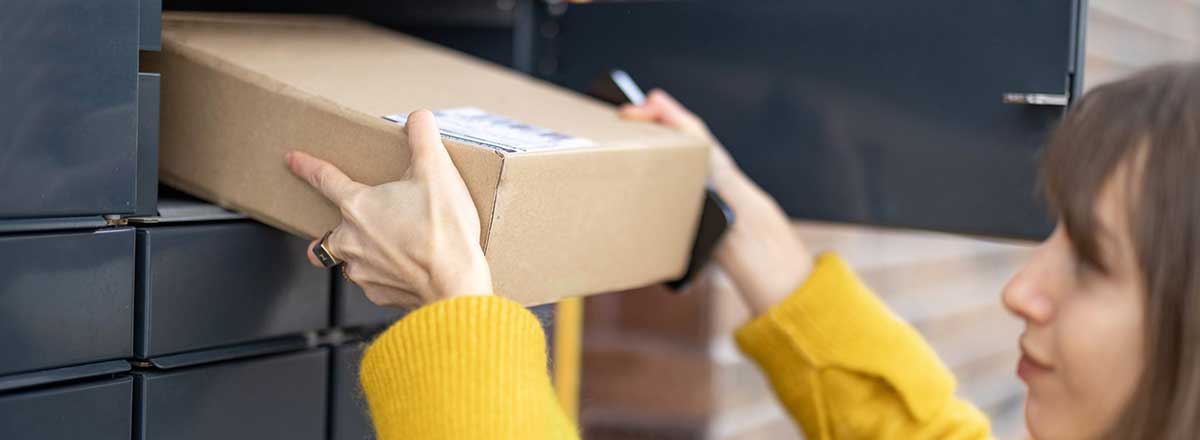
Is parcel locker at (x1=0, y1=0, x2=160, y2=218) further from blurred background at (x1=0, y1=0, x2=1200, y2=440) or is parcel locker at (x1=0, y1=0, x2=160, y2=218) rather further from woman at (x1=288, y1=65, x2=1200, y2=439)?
woman at (x1=288, y1=65, x2=1200, y2=439)

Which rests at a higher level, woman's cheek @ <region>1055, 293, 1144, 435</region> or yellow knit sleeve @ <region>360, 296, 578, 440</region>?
woman's cheek @ <region>1055, 293, 1144, 435</region>

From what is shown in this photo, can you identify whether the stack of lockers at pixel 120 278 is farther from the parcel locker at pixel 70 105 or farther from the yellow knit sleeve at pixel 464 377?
the yellow knit sleeve at pixel 464 377

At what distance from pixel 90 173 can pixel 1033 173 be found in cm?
63

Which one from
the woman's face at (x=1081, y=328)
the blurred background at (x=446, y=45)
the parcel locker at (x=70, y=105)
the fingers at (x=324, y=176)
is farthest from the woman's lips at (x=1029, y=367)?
the parcel locker at (x=70, y=105)

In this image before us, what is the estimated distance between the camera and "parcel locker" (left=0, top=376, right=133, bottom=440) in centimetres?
65

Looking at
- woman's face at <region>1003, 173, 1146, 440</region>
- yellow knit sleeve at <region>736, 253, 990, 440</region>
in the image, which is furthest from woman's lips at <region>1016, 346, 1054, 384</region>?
yellow knit sleeve at <region>736, 253, 990, 440</region>

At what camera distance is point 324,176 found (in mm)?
711

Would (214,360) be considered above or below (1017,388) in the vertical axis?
above

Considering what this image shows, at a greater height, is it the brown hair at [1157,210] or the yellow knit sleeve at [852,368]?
the brown hair at [1157,210]

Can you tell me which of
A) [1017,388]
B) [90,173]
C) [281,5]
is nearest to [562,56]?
[281,5]

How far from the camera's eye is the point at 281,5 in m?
1.06

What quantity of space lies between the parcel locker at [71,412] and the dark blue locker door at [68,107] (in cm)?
10

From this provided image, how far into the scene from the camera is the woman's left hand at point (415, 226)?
2.23 feet

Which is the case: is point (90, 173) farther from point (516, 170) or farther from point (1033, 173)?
point (1033, 173)
